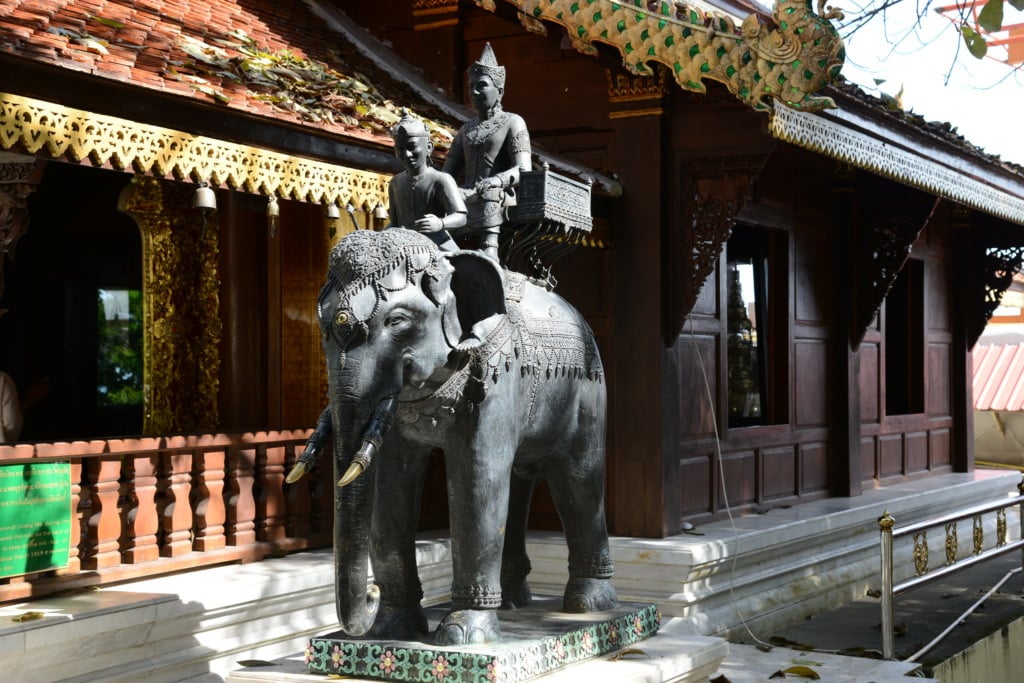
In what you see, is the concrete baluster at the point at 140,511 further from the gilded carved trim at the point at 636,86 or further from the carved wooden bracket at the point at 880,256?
the carved wooden bracket at the point at 880,256

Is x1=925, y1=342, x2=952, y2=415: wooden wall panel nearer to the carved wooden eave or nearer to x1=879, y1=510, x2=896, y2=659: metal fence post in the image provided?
the carved wooden eave

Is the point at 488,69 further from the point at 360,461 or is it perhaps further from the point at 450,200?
the point at 360,461

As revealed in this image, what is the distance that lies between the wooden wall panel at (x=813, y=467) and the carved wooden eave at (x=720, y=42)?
163 inches

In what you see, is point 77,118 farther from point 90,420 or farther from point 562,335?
point 90,420

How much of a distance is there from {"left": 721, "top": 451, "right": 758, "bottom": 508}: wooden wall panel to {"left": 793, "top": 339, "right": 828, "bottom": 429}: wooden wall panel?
93 centimetres

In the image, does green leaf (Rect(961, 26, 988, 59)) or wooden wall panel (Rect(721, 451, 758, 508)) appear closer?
green leaf (Rect(961, 26, 988, 59))

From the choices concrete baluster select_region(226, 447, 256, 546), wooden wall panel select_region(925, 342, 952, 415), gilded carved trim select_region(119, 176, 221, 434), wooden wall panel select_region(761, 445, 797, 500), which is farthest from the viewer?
wooden wall panel select_region(925, 342, 952, 415)

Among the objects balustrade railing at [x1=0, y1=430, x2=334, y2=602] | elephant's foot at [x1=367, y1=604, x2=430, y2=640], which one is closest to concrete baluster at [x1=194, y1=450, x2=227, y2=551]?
balustrade railing at [x1=0, y1=430, x2=334, y2=602]

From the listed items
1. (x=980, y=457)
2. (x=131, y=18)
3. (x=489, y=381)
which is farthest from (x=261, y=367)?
(x=980, y=457)

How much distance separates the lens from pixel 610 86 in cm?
883

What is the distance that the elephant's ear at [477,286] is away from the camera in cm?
449

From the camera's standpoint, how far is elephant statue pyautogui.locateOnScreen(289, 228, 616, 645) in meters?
4.05

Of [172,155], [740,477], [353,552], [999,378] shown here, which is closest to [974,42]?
[353,552]

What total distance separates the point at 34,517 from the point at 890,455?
9083 millimetres
